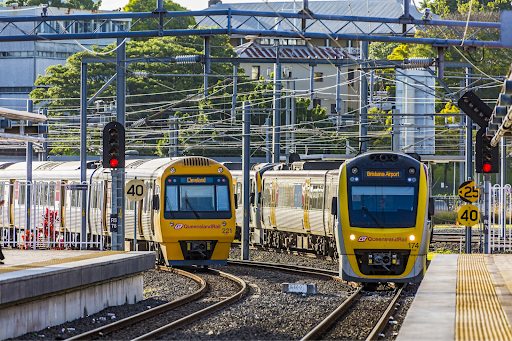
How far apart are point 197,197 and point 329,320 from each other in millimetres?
8971

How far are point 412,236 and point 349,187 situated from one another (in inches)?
63.1

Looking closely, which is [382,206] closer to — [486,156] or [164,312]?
[486,156]

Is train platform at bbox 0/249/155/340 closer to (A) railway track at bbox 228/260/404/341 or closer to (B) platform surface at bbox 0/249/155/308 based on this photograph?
(B) platform surface at bbox 0/249/155/308

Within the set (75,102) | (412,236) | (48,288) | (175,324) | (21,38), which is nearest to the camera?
(48,288)

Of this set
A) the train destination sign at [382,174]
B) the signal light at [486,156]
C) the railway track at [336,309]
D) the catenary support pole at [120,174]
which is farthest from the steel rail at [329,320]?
Result: the catenary support pole at [120,174]

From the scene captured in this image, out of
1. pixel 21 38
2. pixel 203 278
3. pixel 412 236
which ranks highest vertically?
pixel 21 38

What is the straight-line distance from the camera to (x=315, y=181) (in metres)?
26.9

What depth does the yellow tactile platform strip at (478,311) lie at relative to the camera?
678cm

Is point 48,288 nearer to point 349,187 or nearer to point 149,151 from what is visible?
point 349,187

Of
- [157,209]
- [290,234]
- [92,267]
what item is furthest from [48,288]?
[290,234]

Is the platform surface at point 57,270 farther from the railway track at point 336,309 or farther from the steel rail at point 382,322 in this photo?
the steel rail at point 382,322

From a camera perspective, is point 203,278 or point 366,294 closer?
point 366,294

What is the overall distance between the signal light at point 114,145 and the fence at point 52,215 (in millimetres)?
665

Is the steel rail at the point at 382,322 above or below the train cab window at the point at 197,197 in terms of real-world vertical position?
below
